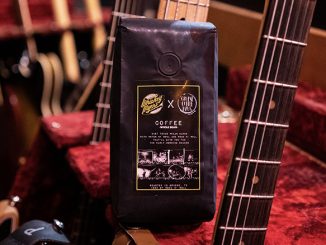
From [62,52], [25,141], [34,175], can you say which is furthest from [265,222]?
[62,52]

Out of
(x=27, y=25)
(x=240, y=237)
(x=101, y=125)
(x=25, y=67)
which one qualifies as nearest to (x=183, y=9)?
(x=101, y=125)

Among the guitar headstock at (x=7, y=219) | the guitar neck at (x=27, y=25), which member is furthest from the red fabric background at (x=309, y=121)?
the guitar neck at (x=27, y=25)

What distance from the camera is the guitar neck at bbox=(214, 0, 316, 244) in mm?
836

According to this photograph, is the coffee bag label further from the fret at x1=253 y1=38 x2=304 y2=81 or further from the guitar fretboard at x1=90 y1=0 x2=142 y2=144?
the guitar fretboard at x1=90 y1=0 x2=142 y2=144

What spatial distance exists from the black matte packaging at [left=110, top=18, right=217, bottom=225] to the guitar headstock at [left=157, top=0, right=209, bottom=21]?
20cm

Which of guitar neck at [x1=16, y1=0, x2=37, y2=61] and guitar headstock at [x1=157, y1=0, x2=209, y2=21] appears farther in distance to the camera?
guitar neck at [x1=16, y1=0, x2=37, y2=61]

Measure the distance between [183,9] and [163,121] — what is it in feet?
1.11

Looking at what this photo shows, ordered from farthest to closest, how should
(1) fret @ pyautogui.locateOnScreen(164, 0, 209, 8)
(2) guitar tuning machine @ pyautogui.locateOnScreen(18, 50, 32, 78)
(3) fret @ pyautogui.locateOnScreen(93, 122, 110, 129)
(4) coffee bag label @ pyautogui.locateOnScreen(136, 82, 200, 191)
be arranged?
(2) guitar tuning machine @ pyautogui.locateOnScreen(18, 50, 32, 78) → (3) fret @ pyautogui.locateOnScreen(93, 122, 110, 129) → (1) fret @ pyautogui.locateOnScreen(164, 0, 209, 8) → (4) coffee bag label @ pyautogui.locateOnScreen(136, 82, 200, 191)

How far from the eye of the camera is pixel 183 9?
3.79 feet

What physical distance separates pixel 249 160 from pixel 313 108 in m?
0.60

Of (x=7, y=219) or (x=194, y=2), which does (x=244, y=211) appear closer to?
(x=194, y=2)

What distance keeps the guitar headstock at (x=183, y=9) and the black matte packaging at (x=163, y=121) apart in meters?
0.20

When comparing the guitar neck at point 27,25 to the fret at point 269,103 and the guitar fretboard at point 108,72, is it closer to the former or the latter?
the guitar fretboard at point 108,72

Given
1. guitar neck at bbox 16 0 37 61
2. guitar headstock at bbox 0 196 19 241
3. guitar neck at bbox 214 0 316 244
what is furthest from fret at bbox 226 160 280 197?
guitar neck at bbox 16 0 37 61
